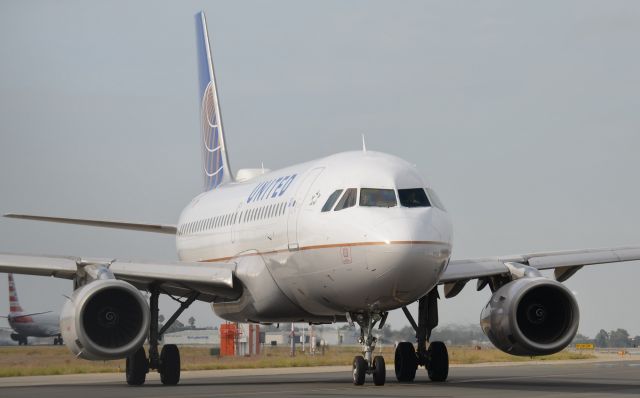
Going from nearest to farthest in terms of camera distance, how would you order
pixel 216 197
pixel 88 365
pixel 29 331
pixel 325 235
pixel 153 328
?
pixel 325 235 < pixel 153 328 < pixel 216 197 < pixel 88 365 < pixel 29 331

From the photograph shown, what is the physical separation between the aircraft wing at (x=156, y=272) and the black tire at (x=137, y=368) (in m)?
1.64

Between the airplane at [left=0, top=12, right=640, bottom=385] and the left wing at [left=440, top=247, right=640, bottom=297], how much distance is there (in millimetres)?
31

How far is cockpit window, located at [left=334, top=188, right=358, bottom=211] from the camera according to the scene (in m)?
21.4

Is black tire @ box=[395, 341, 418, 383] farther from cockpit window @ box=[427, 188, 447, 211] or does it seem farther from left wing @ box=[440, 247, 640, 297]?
cockpit window @ box=[427, 188, 447, 211]

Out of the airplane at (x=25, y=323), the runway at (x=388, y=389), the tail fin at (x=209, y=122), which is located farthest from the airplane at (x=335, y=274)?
the airplane at (x=25, y=323)

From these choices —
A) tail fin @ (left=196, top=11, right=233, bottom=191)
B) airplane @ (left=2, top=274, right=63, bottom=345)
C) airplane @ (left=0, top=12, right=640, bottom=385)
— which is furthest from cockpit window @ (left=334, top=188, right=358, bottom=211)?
airplane @ (left=2, top=274, right=63, bottom=345)

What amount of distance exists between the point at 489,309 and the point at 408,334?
93.5ft

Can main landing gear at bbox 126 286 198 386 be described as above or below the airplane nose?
below

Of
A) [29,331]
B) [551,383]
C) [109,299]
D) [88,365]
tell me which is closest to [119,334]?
[109,299]

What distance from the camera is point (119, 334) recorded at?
22781mm

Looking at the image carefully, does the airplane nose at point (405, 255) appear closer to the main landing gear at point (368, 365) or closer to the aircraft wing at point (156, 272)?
the main landing gear at point (368, 365)

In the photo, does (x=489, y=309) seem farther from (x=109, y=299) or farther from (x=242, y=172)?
(x=242, y=172)

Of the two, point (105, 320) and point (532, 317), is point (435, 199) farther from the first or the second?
point (105, 320)

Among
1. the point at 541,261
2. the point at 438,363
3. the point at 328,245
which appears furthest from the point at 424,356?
the point at 328,245
